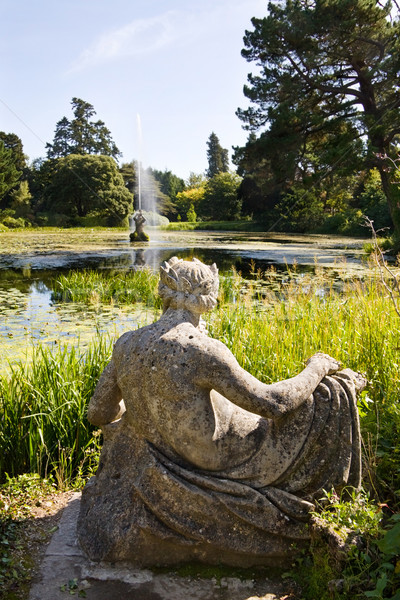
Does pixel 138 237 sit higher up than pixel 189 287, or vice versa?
pixel 138 237

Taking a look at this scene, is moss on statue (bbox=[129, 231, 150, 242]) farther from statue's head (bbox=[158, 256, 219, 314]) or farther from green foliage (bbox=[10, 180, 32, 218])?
statue's head (bbox=[158, 256, 219, 314])

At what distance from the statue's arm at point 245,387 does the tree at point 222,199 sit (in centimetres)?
4441

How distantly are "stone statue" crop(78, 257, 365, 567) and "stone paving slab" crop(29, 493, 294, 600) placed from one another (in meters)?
0.07

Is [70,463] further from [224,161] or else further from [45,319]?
[224,161]

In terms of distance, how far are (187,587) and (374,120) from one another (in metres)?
16.8

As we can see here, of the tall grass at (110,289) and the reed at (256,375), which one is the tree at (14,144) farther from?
the reed at (256,375)

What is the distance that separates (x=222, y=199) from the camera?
46.9 m

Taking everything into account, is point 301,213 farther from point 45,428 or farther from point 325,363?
point 325,363

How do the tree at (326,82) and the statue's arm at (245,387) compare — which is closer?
the statue's arm at (245,387)

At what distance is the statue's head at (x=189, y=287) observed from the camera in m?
2.32

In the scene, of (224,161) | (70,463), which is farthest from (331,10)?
(224,161)

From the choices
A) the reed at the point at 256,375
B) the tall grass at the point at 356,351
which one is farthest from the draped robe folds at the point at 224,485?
the tall grass at the point at 356,351

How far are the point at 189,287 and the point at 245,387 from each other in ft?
1.75

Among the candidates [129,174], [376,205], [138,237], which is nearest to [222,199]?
[129,174]
